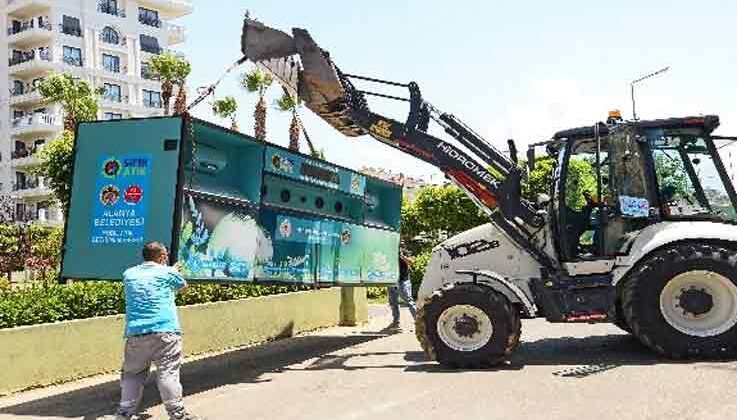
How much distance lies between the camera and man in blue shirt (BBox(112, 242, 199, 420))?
7.12 meters

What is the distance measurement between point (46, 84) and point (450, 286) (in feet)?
166

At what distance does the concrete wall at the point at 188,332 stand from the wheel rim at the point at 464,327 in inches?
167

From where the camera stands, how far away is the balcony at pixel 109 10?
230 feet

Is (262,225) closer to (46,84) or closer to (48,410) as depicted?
(48,410)

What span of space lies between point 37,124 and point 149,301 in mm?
61886

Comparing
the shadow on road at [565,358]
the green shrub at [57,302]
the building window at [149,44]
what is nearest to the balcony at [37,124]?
the building window at [149,44]

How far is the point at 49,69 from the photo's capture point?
65375 millimetres

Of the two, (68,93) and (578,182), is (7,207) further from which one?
(578,182)

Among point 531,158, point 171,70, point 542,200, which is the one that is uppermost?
point 171,70

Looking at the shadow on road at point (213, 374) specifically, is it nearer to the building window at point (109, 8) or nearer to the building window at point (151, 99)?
the building window at point (151, 99)

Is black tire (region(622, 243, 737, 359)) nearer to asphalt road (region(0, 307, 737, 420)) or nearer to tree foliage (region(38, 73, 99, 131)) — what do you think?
asphalt road (region(0, 307, 737, 420))

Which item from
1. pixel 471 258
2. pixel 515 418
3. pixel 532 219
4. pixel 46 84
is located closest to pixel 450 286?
pixel 471 258

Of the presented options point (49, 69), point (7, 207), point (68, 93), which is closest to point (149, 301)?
point (68, 93)

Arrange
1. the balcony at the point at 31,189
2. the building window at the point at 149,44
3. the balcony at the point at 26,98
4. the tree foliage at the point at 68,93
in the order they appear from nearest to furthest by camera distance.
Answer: the tree foliage at the point at 68,93 < the balcony at the point at 31,189 < the balcony at the point at 26,98 < the building window at the point at 149,44
